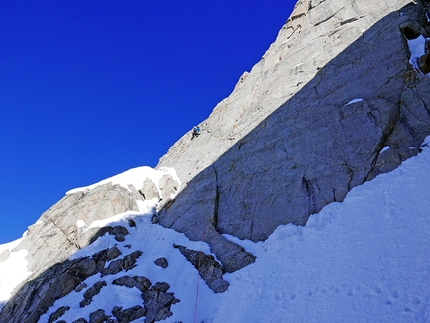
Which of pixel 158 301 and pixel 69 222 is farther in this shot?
pixel 69 222

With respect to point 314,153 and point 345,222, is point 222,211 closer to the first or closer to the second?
point 314,153

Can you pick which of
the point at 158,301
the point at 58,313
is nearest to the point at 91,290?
the point at 58,313

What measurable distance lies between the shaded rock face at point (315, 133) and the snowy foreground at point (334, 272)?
1085mm

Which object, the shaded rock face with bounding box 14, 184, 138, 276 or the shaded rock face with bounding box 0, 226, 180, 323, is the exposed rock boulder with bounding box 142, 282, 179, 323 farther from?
the shaded rock face with bounding box 14, 184, 138, 276

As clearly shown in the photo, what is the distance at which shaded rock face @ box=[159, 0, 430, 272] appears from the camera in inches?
649

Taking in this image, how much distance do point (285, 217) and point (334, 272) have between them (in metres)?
5.28

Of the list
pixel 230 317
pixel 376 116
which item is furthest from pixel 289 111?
pixel 230 317

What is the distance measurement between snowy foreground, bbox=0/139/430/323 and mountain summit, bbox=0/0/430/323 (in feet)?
0.19

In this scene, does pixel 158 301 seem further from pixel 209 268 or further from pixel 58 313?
pixel 58 313

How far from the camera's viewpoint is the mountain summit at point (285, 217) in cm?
1170

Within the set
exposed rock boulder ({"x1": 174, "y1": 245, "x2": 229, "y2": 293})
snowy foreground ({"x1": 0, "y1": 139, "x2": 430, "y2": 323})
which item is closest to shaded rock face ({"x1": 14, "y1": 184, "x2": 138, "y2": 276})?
snowy foreground ({"x1": 0, "y1": 139, "x2": 430, "y2": 323})

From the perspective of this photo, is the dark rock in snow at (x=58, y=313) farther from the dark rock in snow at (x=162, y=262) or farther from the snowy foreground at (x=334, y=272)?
the dark rock in snow at (x=162, y=262)

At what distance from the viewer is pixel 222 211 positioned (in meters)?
20.0

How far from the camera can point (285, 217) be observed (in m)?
16.8
